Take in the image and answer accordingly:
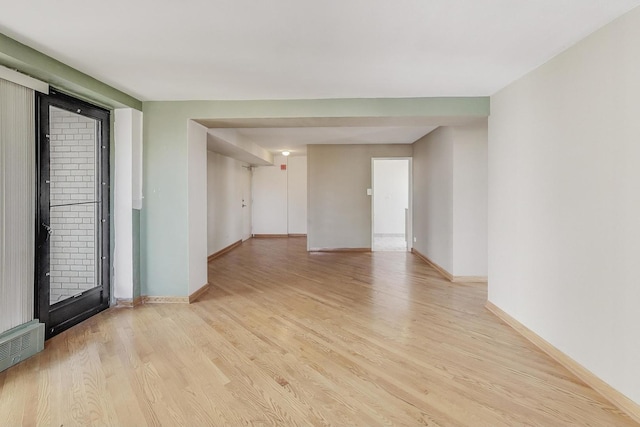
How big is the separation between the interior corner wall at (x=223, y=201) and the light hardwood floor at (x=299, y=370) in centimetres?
293

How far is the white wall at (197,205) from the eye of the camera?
398 centimetres

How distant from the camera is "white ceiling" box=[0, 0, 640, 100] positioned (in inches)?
75.8

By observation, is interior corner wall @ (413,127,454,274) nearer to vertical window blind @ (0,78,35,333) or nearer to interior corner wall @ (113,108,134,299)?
interior corner wall @ (113,108,134,299)

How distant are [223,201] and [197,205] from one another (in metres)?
3.19

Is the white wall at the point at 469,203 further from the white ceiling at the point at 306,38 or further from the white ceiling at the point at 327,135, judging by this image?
the white ceiling at the point at 306,38

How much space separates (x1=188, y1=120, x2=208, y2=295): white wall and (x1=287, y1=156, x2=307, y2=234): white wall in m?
5.34

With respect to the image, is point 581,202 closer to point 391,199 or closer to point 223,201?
point 223,201

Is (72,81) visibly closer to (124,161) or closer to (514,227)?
(124,161)

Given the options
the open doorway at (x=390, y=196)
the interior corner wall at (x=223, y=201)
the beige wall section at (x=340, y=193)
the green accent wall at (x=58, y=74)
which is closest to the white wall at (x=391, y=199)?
the open doorway at (x=390, y=196)

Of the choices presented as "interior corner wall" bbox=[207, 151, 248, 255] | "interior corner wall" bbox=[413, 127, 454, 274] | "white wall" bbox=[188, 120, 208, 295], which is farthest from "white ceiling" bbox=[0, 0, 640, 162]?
"interior corner wall" bbox=[207, 151, 248, 255]

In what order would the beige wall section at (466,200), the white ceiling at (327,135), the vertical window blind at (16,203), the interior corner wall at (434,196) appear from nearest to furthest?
the vertical window blind at (16,203) → the beige wall section at (466,200) → the interior corner wall at (434,196) → the white ceiling at (327,135)

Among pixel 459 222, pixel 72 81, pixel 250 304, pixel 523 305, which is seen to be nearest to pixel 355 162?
pixel 459 222

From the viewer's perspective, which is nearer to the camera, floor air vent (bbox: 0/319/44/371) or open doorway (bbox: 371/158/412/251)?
floor air vent (bbox: 0/319/44/371)

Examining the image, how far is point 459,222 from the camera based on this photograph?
4773mm
